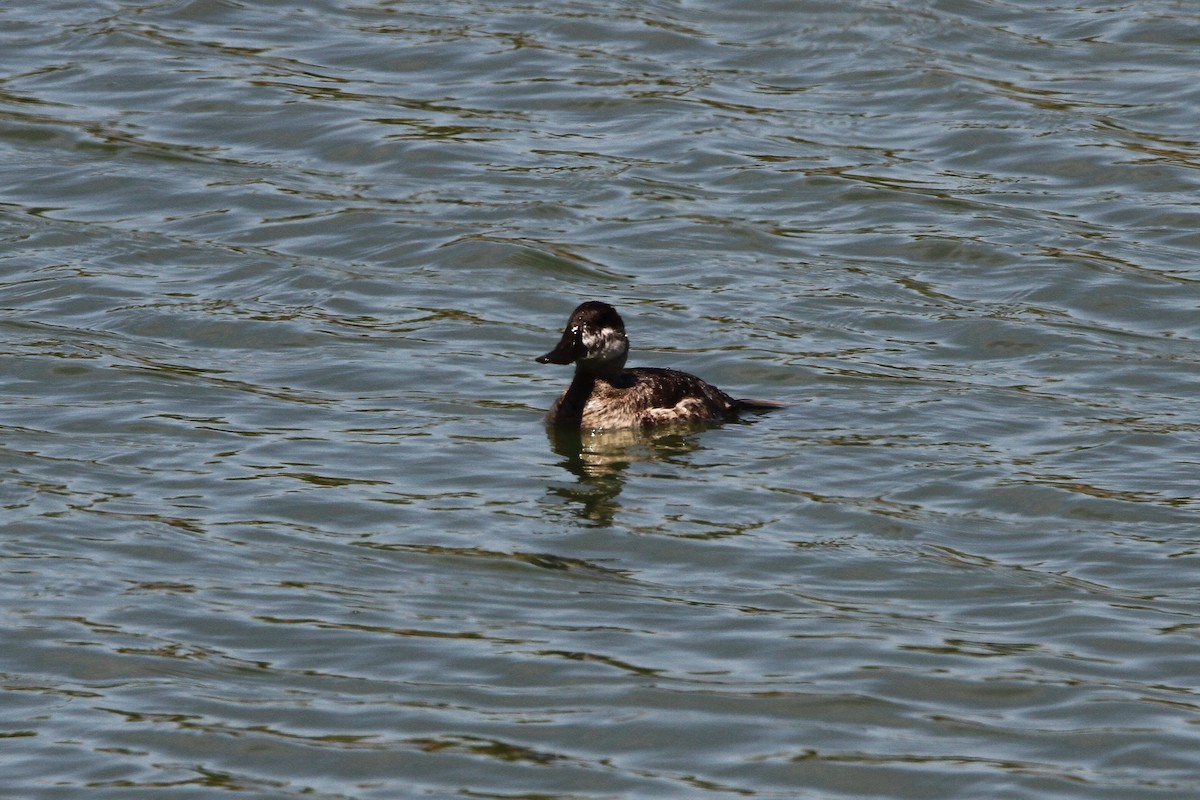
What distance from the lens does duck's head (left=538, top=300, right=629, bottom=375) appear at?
12.5 meters

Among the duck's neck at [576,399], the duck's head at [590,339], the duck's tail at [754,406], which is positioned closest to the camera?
the duck's head at [590,339]

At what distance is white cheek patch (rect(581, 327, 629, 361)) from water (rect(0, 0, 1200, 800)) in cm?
51

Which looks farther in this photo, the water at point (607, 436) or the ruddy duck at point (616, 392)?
the ruddy duck at point (616, 392)

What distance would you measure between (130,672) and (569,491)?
3411 millimetres

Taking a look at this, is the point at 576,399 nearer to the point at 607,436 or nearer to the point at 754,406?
the point at 607,436

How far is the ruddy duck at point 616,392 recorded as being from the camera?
41.3 feet

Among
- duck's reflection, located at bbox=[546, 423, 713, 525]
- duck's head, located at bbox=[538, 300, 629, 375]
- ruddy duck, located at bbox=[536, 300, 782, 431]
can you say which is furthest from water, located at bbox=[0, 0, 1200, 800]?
duck's head, located at bbox=[538, 300, 629, 375]

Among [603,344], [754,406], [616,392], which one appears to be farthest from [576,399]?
[754,406]

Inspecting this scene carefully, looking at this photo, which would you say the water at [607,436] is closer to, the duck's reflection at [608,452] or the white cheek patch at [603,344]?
the duck's reflection at [608,452]

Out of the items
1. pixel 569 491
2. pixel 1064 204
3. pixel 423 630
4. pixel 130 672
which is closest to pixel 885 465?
pixel 569 491

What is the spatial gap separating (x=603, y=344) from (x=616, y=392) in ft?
1.15

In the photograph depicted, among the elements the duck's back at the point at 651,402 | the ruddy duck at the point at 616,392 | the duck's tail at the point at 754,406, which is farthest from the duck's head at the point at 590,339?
the duck's tail at the point at 754,406

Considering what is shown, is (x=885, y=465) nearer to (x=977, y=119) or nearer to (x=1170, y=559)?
(x=1170, y=559)

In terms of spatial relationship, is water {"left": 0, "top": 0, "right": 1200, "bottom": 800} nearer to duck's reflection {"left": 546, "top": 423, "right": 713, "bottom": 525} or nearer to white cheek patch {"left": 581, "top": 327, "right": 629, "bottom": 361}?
duck's reflection {"left": 546, "top": 423, "right": 713, "bottom": 525}
